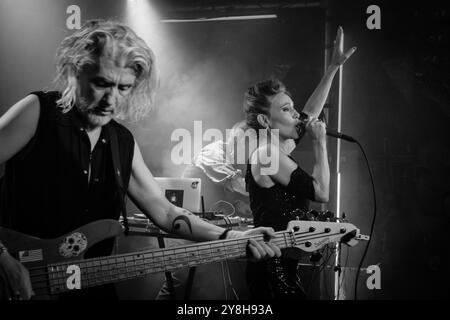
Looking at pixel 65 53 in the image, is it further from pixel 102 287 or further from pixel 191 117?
pixel 191 117

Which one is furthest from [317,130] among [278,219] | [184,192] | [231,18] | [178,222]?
[231,18]

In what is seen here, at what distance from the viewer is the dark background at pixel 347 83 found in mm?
3748

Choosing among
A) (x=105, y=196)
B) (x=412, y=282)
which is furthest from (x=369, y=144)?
(x=105, y=196)

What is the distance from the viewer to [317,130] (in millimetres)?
2775

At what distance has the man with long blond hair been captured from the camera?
1806 millimetres

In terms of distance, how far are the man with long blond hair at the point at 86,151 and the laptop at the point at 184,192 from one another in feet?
4.63

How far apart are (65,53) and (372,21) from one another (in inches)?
117

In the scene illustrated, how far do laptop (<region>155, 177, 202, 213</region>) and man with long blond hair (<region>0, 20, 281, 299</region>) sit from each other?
1411 mm

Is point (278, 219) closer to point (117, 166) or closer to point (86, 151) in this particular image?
point (117, 166)

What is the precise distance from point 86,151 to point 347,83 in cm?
299

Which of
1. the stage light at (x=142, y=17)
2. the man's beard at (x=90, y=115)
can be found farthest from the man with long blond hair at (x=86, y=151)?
the stage light at (x=142, y=17)

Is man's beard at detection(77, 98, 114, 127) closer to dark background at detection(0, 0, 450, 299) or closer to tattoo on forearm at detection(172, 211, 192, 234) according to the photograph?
tattoo on forearm at detection(172, 211, 192, 234)

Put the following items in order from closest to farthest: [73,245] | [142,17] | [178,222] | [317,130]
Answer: [73,245]
[178,222]
[317,130]
[142,17]

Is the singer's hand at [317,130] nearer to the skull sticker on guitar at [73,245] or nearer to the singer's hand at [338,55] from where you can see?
the singer's hand at [338,55]
